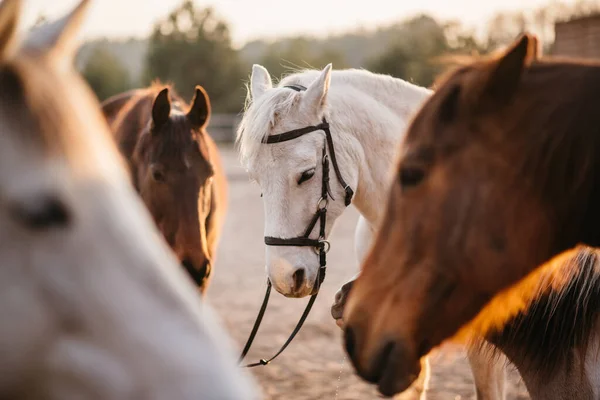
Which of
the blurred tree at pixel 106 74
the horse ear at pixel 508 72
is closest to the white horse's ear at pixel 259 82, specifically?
the horse ear at pixel 508 72

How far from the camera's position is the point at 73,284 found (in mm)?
930

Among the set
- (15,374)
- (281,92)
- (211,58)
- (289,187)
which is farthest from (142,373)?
(211,58)

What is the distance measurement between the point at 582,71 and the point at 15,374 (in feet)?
5.10

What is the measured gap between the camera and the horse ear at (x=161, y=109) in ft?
11.5

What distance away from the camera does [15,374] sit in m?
0.91

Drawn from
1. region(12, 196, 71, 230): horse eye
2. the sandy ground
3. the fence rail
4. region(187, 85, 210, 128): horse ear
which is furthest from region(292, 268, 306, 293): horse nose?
the fence rail

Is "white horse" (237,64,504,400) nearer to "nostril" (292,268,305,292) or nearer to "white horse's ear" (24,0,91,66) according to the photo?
"nostril" (292,268,305,292)


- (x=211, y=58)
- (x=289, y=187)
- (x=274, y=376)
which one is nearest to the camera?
(x=289, y=187)

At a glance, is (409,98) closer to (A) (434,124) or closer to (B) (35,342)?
(A) (434,124)

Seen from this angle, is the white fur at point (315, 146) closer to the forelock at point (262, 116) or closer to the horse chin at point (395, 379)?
the forelock at point (262, 116)

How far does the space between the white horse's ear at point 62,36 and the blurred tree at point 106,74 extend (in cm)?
4575

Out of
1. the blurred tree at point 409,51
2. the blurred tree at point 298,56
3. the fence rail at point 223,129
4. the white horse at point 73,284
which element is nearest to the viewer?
the white horse at point 73,284

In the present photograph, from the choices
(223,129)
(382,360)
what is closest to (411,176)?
(382,360)

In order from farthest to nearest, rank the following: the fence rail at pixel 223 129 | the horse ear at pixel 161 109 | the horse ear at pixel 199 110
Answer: the fence rail at pixel 223 129 → the horse ear at pixel 199 110 → the horse ear at pixel 161 109
